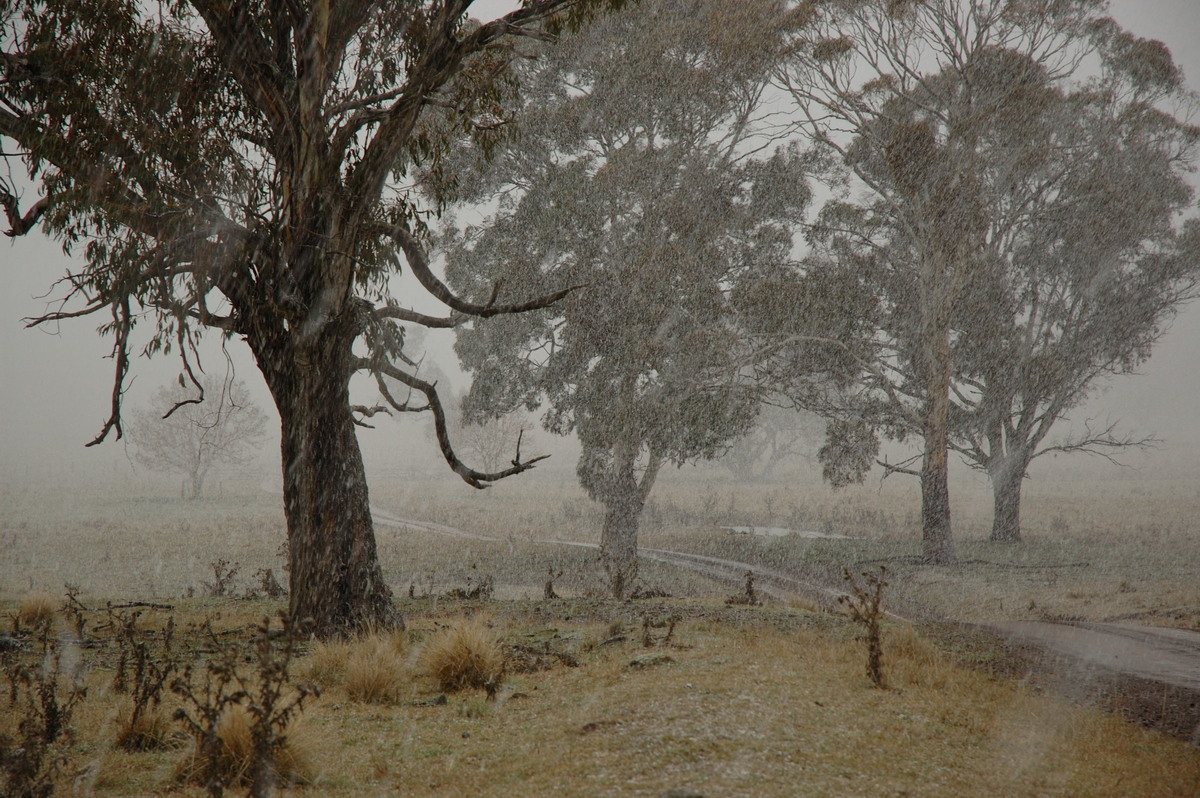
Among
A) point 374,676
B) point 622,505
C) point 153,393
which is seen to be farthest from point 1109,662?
point 153,393

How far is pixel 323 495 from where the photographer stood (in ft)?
24.3

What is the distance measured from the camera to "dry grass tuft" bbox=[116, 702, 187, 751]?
4.35 metres

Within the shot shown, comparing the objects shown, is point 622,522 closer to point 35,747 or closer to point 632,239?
point 632,239

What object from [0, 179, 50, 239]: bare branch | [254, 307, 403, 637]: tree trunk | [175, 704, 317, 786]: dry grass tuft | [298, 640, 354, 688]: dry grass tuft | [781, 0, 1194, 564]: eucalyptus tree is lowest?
[298, 640, 354, 688]: dry grass tuft

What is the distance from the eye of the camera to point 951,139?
18500 mm

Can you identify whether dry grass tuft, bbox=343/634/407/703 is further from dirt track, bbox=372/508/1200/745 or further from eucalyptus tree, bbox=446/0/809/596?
eucalyptus tree, bbox=446/0/809/596

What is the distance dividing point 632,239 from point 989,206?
924 centimetres

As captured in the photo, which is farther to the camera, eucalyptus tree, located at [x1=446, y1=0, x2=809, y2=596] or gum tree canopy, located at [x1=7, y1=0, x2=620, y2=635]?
eucalyptus tree, located at [x1=446, y1=0, x2=809, y2=596]

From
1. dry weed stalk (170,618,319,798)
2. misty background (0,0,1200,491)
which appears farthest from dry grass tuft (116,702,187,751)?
misty background (0,0,1200,491)

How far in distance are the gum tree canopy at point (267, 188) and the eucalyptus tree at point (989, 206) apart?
13.0 m

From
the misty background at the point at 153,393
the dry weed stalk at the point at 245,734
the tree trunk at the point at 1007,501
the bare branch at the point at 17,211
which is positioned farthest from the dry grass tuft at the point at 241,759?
the misty background at the point at 153,393

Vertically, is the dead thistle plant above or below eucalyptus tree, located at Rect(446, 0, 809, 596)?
below

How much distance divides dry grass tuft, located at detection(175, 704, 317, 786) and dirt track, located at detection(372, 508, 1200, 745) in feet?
19.3

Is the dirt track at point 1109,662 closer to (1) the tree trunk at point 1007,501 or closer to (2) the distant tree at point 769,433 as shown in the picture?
(1) the tree trunk at point 1007,501
